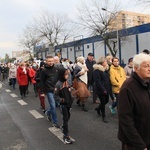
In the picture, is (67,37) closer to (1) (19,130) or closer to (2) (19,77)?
(2) (19,77)

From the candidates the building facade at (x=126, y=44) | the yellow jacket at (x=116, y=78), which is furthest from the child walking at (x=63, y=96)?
the building facade at (x=126, y=44)

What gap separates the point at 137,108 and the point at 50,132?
3.71 metres

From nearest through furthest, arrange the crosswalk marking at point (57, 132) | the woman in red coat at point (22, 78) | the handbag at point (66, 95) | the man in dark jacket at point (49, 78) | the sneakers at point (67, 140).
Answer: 1. the sneakers at point (67, 140)
2. the handbag at point (66, 95)
3. the crosswalk marking at point (57, 132)
4. the man in dark jacket at point (49, 78)
5. the woman in red coat at point (22, 78)

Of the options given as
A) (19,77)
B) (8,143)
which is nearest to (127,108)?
(8,143)

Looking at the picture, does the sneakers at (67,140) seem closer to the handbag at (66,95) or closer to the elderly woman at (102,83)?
the handbag at (66,95)

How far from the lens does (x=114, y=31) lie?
30.1 meters

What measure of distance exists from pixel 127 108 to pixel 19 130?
422cm

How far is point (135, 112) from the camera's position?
269cm

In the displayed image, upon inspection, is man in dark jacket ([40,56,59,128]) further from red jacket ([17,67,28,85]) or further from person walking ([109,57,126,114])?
red jacket ([17,67,28,85])

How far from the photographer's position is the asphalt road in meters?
5.07

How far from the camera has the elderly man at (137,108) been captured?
2.63 meters

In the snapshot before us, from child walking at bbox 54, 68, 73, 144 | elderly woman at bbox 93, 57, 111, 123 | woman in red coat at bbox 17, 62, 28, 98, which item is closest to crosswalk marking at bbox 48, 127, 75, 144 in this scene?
child walking at bbox 54, 68, 73, 144

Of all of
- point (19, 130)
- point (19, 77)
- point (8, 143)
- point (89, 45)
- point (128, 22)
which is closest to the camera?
point (8, 143)

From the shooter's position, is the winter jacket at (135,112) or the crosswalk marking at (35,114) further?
the crosswalk marking at (35,114)
